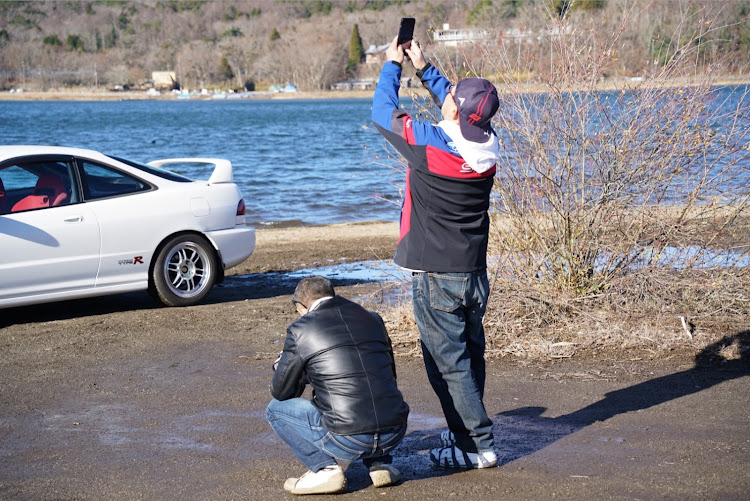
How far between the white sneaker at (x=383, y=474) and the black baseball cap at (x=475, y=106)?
67.3 inches

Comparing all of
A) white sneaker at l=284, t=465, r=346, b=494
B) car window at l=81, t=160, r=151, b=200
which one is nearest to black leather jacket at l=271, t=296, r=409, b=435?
white sneaker at l=284, t=465, r=346, b=494

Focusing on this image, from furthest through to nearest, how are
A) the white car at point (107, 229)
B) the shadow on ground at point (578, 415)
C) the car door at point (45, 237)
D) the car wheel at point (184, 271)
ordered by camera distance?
the car wheel at point (184, 271)
the white car at point (107, 229)
the car door at point (45, 237)
the shadow on ground at point (578, 415)

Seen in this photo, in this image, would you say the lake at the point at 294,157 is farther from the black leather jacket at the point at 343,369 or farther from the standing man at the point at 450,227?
the black leather jacket at the point at 343,369

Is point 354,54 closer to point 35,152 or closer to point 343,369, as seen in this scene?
point 35,152

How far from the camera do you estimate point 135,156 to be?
145 feet

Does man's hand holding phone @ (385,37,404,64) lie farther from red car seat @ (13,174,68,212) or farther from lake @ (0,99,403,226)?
red car seat @ (13,174,68,212)

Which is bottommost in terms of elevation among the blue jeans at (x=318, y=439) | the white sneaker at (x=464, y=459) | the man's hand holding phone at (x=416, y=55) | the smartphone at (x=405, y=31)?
the white sneaker at (x=464, y=459)

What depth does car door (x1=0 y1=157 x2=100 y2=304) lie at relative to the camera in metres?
8.45

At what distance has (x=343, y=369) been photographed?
4.48 meters

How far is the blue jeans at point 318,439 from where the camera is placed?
4.57m

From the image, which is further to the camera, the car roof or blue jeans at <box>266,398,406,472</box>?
the car roof

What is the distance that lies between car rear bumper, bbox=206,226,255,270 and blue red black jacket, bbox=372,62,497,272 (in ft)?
16.6

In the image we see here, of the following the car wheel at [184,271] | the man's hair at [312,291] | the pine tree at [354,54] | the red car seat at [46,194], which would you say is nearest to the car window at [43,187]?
the red car seat at [46,194]

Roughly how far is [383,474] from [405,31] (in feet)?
7.48
